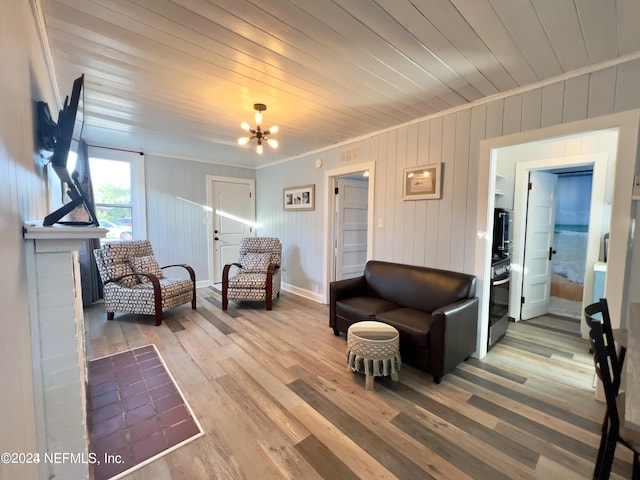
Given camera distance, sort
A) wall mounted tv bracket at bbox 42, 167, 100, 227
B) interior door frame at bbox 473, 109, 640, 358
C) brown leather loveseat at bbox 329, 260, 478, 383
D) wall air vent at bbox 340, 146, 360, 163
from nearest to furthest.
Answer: wall mounted tv bracket at bbox 42, 167, 100, 227 < interior door frame at bbox 473, 109, 640, 358 < brown leather loveseat at bbox 329, 260, 478, 383 < wall air vent at bbox 340, 146, 360, 163

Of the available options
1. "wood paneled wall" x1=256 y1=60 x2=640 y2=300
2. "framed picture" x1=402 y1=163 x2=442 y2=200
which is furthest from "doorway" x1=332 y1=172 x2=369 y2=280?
"framed picture" x1=402 y1=163 x2=442 y2=200

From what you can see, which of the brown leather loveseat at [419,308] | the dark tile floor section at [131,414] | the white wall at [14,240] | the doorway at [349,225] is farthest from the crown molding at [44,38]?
the doorway at [349,225]

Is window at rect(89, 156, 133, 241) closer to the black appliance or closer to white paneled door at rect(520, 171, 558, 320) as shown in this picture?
the black appliance

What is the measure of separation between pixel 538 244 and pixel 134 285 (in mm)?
5451

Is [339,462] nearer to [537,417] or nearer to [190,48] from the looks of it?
[537,417]

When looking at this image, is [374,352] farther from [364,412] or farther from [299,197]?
[299,197]

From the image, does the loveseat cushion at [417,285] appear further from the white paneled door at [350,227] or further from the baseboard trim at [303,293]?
the baseboard trim at [303,293]

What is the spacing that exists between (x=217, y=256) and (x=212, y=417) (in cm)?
380

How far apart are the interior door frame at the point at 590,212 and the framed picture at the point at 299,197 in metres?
2.82

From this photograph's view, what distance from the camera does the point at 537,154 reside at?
3.40m

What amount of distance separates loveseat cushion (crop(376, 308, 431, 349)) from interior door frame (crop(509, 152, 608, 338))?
73.7 inches

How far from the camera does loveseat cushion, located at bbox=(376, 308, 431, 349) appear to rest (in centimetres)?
225

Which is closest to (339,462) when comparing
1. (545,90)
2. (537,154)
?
(545,90)

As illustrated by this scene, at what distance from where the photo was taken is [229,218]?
212 inches
